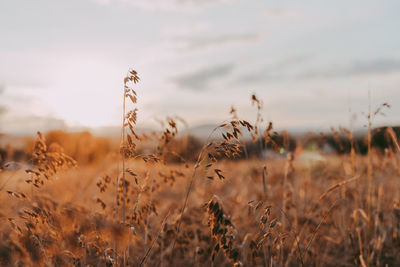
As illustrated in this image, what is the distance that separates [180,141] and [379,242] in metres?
2.48

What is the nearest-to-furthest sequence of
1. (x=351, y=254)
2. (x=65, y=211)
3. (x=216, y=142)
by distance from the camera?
(x=216, y=142), (x=65, y=211), (x=351, y=254)

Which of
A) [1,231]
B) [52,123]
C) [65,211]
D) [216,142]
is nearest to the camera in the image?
[216,142]

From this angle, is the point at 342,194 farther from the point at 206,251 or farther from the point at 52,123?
the point at 52,123

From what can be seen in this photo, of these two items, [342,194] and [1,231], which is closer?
[1,231]

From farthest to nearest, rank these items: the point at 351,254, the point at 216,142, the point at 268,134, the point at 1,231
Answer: the point at 351,254, the point at 1,231, the point at 268,134, the point at 216,142

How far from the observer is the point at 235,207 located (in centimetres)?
503

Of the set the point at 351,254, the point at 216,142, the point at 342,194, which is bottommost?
the point at 351,254

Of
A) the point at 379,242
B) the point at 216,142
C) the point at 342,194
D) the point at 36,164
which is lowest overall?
the point at 379,242

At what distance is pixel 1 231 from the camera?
3.36m

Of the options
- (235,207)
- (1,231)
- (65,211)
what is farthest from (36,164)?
(235,207)

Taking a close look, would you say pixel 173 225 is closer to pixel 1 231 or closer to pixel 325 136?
pixel 1 231

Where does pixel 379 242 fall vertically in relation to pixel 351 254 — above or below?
above

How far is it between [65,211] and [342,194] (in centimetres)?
310

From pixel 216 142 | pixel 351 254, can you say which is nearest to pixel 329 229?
pixel 351 254
